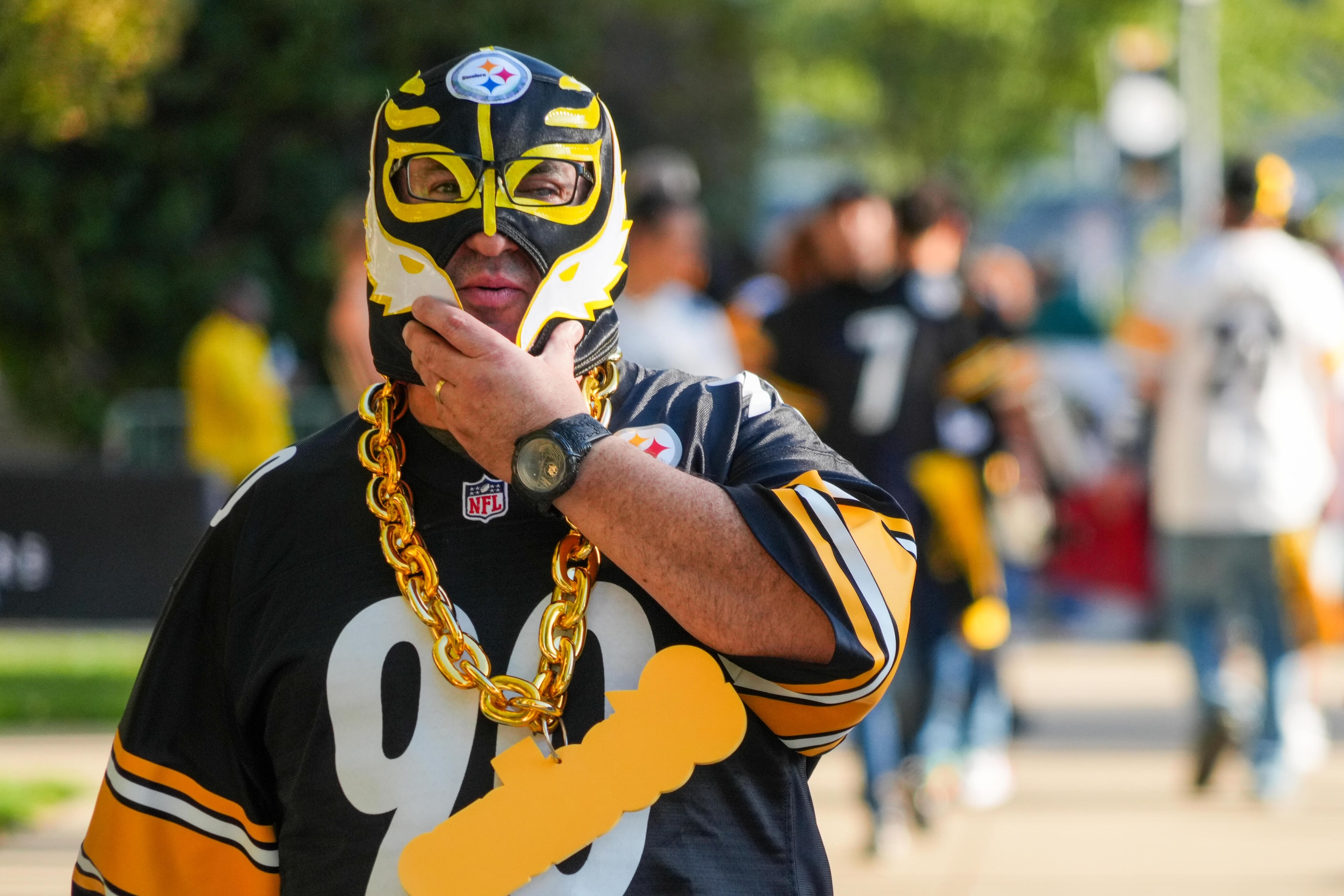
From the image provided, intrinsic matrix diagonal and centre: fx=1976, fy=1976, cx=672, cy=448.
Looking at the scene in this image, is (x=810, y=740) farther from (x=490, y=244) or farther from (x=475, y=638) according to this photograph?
(x=490, y=244)

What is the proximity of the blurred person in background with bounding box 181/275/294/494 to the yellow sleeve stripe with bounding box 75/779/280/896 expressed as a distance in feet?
32.0

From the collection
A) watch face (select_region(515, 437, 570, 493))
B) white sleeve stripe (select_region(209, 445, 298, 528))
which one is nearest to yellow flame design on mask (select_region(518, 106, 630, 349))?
watch face (select_region(515, 437, 570, 493))

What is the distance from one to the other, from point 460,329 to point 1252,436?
5.83 metres

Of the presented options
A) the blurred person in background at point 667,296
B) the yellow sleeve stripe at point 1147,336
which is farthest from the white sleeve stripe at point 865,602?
the yellow sleeve stripe at point 1147,336

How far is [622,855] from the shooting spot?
2.12 meters

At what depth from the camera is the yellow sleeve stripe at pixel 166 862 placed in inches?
89.7

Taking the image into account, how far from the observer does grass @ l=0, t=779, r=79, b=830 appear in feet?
22.1

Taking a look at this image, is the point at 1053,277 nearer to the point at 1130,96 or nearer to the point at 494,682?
the point at 1130,96

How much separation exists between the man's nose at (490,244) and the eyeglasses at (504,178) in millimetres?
44

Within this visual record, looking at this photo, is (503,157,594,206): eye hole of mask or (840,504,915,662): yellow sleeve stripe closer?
(840,504,915,662): yellow sleeve stripe

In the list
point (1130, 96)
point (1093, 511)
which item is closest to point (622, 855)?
point (1093, 511)

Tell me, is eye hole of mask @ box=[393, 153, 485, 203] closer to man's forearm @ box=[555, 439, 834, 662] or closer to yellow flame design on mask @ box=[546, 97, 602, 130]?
yellow flame design on mask @ box=[546, 97, 602, 130]

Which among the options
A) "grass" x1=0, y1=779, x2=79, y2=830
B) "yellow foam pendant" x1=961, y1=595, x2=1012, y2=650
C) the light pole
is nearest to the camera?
"grass" x1=0, y1=779, x2=79, y2=830

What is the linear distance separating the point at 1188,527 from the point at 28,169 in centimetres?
1201
